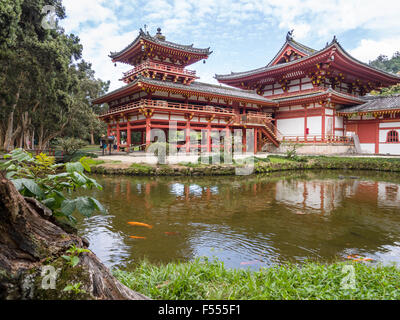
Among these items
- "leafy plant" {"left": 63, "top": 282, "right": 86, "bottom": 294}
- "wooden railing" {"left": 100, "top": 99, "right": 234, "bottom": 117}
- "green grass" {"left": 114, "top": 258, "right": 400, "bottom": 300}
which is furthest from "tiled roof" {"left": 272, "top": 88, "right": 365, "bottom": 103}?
"leafy plant" {"left": 63, "top": 282, "right": 86, "bottom": 294}

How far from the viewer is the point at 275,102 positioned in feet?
91.4

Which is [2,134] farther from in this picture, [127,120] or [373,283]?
[373,283]

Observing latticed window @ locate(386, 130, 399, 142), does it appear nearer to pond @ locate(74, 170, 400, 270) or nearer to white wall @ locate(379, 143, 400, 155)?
white wall @ locate(379, 143, 400, 155)

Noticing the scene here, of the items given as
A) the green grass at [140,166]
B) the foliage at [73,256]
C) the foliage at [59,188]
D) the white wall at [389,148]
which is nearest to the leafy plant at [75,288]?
the foliage at [73,256]

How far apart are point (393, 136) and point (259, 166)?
1505 cm

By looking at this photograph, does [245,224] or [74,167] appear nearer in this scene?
[74,167]

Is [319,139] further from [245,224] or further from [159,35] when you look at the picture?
[245,224]

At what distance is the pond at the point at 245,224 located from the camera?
17.2 ft

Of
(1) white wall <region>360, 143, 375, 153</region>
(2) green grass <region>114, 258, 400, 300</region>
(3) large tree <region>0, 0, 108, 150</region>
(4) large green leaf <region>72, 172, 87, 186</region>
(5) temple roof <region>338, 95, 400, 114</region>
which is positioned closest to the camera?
(4) large green leaf <region>72, 172, 87, 186</region>

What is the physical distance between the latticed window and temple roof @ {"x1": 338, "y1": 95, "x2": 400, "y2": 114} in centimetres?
254

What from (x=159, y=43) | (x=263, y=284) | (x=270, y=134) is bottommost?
(x=263, y=284)

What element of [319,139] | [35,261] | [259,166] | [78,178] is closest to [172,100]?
[259,166]

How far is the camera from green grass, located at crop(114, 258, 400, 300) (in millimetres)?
2824

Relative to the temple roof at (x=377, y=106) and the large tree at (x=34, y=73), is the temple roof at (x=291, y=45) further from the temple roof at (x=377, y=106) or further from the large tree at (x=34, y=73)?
the large tree at (x=34, y=73)
